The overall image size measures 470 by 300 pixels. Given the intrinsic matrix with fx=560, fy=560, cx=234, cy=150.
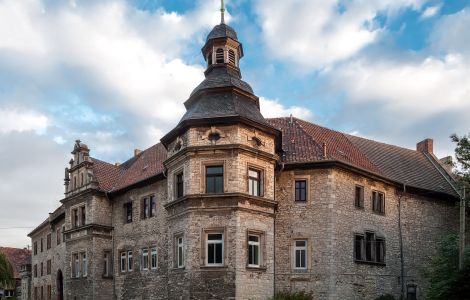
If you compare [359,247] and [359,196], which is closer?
[359,247]

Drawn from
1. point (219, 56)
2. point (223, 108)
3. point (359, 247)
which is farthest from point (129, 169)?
point (359, 247)

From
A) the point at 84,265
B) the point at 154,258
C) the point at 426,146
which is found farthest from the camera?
the point at 426,146

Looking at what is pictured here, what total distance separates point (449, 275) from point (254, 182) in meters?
9.76

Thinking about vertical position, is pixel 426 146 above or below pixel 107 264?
above

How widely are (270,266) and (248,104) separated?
7.96 m

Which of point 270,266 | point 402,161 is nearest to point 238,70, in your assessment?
point 270,266

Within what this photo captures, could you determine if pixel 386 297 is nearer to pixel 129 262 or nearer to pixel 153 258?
pixel 153 258

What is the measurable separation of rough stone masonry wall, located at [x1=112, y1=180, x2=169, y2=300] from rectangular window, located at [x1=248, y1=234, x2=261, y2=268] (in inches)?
257

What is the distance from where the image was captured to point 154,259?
31781 millimetres

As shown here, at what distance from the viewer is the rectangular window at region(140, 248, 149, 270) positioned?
32.4m

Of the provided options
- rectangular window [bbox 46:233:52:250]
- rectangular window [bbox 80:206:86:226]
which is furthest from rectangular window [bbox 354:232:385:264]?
rectangular window [bbox 46:233:52:250]

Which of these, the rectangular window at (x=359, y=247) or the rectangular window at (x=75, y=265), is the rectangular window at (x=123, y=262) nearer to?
the rectangular window at (x=75, y=265)

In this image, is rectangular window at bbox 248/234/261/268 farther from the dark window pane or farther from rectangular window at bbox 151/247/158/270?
rectangular window at bbox 151/247/158/270

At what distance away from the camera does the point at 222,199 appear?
2503 cm
